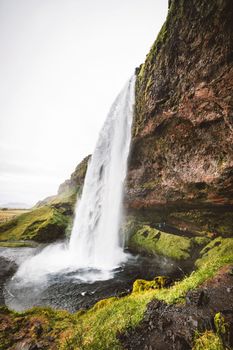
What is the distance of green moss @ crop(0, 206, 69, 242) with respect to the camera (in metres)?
27.4

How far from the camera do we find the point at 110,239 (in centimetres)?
2250

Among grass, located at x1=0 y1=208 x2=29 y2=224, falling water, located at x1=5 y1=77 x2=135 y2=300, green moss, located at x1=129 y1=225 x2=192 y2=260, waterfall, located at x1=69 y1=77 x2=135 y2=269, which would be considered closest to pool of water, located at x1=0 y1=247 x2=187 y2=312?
falling water, located at x1=5 y1=77 x2=135 y2=300

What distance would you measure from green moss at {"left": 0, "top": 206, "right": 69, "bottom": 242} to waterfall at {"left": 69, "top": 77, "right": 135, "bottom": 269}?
5089mm

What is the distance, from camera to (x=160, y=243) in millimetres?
19625

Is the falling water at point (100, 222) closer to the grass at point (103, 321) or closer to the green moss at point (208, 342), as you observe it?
the grass at point (103, 321)

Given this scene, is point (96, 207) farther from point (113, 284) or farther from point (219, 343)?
point (219, 343)

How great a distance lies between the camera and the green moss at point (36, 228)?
27.4 metres

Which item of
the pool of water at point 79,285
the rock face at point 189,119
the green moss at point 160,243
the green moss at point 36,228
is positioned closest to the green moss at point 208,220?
the rock face at point 189,119

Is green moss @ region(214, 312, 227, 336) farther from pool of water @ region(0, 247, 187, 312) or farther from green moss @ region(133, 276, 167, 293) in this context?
pool of water @ region(0, 247, 187, 312)

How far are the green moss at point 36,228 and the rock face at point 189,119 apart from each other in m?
16.4

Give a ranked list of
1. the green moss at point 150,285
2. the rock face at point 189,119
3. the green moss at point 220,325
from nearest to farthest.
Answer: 1. the green moss at point 220,325
2. the green moss at point 150,285
3. the rock face at point 189,119

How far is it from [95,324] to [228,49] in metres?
15.9

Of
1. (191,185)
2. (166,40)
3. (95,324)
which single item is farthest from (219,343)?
(166,40)

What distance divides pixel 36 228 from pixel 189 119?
27368 mm
